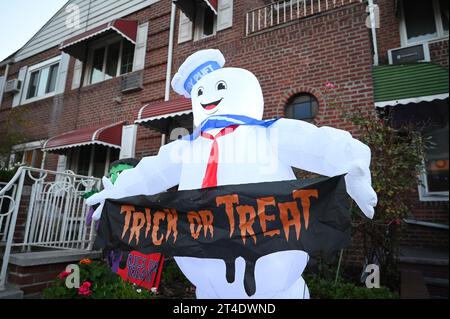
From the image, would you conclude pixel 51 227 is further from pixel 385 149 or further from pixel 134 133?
pixel 385 149

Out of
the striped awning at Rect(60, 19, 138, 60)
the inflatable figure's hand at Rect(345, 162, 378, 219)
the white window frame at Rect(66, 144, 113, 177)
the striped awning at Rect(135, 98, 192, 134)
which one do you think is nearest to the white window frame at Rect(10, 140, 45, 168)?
the white window frame at Rect(66, 144, 113, 177)

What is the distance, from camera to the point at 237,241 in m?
1.83

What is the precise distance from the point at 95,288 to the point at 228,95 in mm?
2361

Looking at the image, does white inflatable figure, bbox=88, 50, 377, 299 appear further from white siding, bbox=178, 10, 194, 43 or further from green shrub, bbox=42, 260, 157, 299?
white siding, bbox=178, 10, 194, 43

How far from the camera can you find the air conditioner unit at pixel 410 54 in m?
4.59

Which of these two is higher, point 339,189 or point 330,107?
point 330,107

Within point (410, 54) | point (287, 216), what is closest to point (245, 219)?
point (287, 216)

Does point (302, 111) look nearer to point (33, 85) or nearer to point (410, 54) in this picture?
point (410, 54)

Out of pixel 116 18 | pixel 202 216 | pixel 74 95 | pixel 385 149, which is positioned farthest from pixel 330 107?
pixel 74 95

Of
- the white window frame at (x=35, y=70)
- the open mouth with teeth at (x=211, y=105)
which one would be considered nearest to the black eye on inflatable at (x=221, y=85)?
the open mouth with teeth at (x=211, y=105)

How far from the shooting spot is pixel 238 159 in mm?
2018
